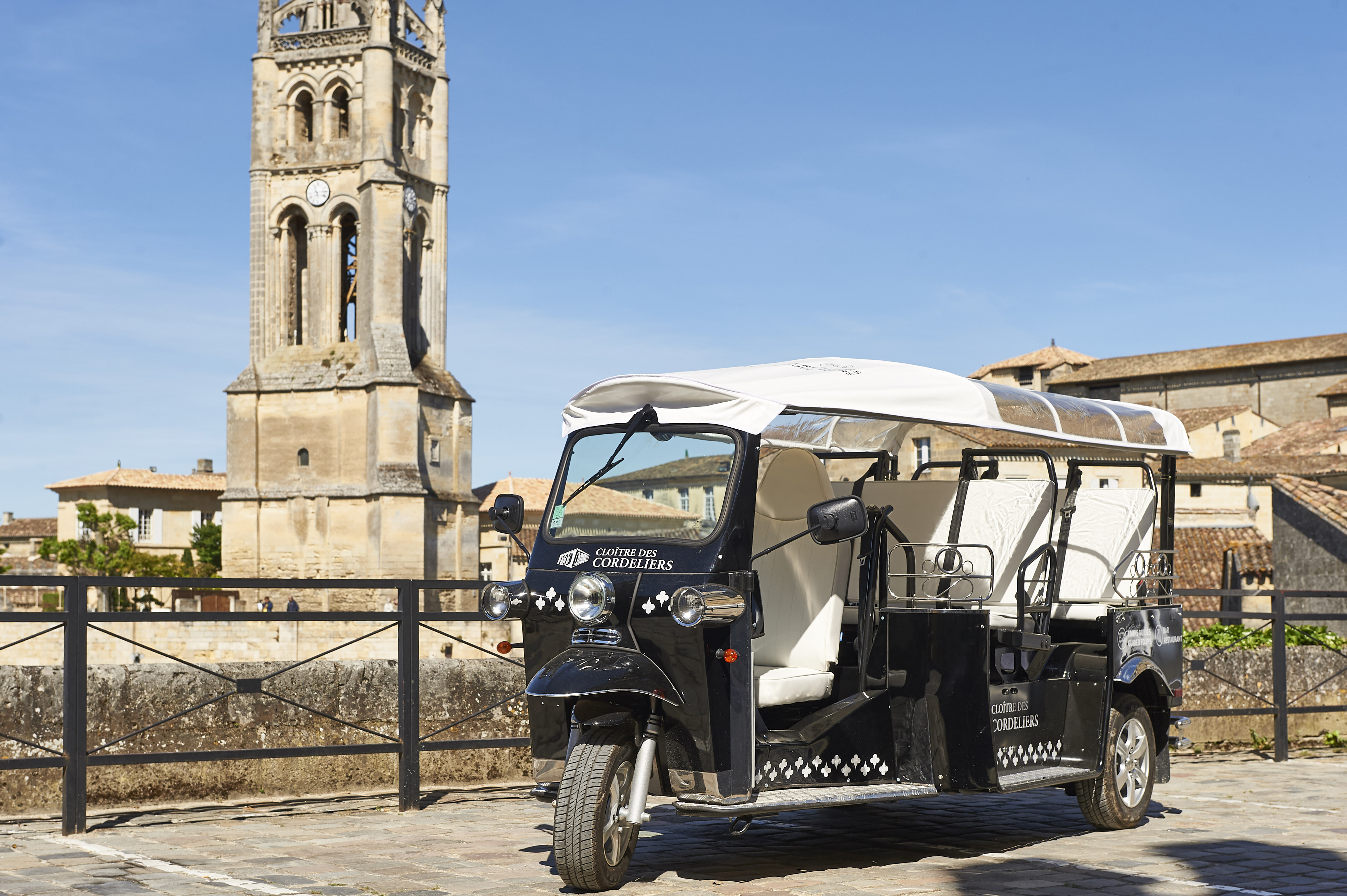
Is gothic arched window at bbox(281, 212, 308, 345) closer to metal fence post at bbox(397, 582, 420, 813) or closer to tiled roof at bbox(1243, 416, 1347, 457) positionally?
tiled roof at bbox(1243, 416, 1347, 457)

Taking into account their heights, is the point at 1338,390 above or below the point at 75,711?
above

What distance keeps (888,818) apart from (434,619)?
3.14 m

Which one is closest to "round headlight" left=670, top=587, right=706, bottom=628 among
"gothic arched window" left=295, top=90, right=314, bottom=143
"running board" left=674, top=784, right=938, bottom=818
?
"running board" left=674, top=784, right=938, bottom=818

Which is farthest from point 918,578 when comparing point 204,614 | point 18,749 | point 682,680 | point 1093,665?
point 204,614

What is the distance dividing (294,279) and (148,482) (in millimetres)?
34626

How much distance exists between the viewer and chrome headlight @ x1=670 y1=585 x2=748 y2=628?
650 cm

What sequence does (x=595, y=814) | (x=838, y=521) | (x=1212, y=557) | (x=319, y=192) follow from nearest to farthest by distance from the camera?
1. (x=595, y=814)
2. (x=838, y=521)
3. (x=1212, y=557)
4. (x=319, y=192)

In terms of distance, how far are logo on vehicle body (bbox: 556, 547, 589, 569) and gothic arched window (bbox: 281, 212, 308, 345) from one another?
5763 cm

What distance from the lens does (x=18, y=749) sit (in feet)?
30.2

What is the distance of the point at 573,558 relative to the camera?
7.07m

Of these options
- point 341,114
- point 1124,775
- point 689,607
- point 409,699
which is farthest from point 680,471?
point 341,114

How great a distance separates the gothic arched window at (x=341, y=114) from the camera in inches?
2450

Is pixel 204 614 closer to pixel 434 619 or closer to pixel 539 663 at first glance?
pixel 434 619

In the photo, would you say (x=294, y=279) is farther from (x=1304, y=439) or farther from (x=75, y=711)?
(x=75, y=711)
